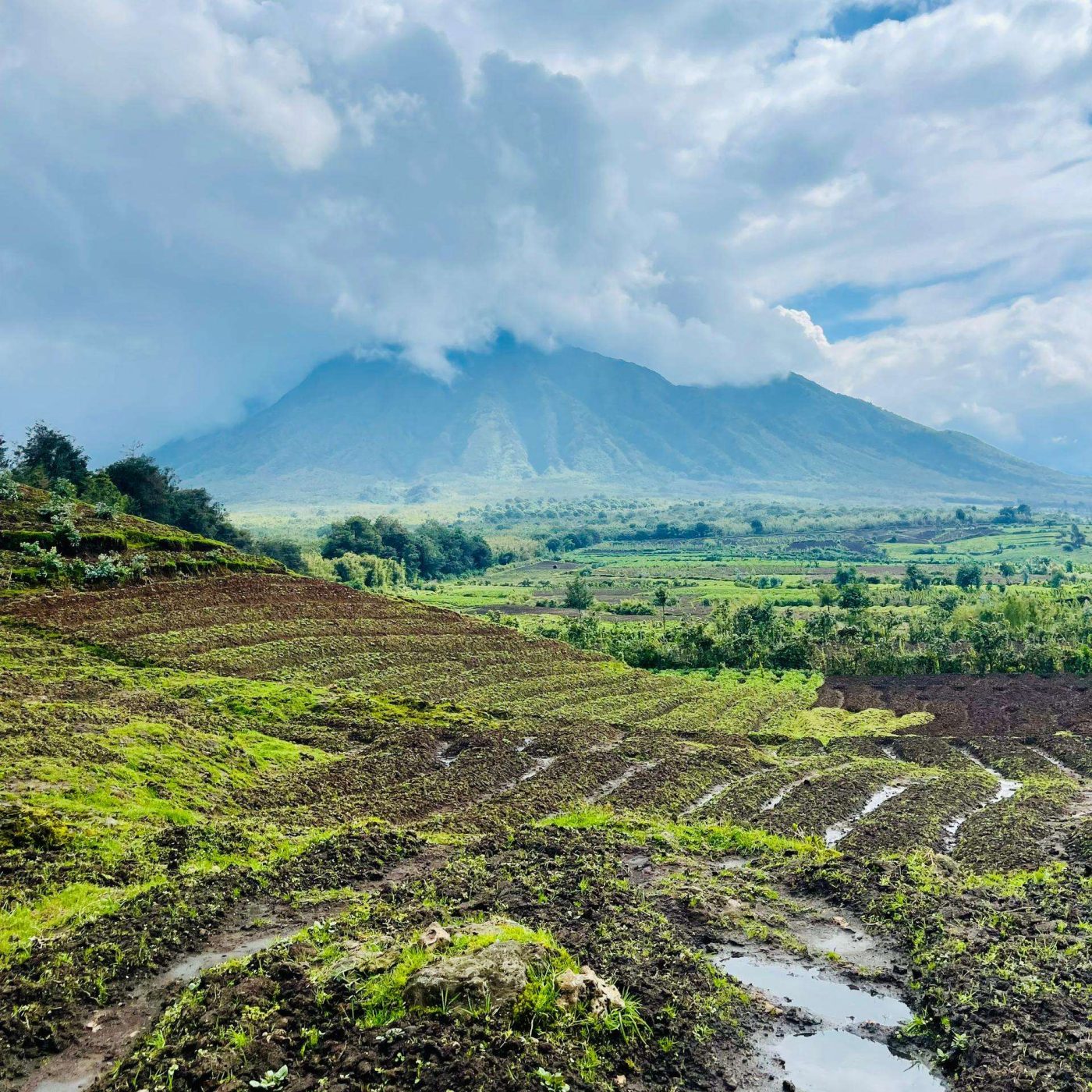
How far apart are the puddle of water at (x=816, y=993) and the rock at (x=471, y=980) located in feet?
14.1

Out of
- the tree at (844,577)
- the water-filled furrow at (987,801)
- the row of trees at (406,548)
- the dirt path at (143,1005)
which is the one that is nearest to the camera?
the dirt path at (143,1005)

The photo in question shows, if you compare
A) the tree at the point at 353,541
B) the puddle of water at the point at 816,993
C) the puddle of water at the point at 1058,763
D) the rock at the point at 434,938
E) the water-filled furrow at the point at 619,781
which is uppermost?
the tree at the point at 353,541

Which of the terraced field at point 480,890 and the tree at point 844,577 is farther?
the tree at point 844,577

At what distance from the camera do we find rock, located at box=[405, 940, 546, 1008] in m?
10.4

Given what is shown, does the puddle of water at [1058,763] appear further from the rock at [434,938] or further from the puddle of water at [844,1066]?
the rock at [434,938]

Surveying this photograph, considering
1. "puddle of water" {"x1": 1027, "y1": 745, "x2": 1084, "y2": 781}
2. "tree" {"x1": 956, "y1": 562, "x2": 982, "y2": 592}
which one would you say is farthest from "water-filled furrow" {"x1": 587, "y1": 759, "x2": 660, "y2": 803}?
"tree" {"x1": 956, "y1": 562, "x2": 982, "y2": 592}

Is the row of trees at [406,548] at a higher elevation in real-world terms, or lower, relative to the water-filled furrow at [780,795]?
higher

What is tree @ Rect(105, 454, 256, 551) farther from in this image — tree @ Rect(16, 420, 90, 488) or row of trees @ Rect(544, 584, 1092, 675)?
row of trees @ Rect(544, 584, 1092, 675)

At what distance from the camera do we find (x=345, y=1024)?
10.2 m

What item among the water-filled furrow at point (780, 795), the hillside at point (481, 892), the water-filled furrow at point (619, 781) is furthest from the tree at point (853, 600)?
the water-filled furrow at point (619, 781)

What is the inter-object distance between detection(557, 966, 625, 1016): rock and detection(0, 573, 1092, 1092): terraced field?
0.05m

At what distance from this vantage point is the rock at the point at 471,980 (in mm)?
10430

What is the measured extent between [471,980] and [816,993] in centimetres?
598

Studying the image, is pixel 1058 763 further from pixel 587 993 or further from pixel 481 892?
pixel 587 993
